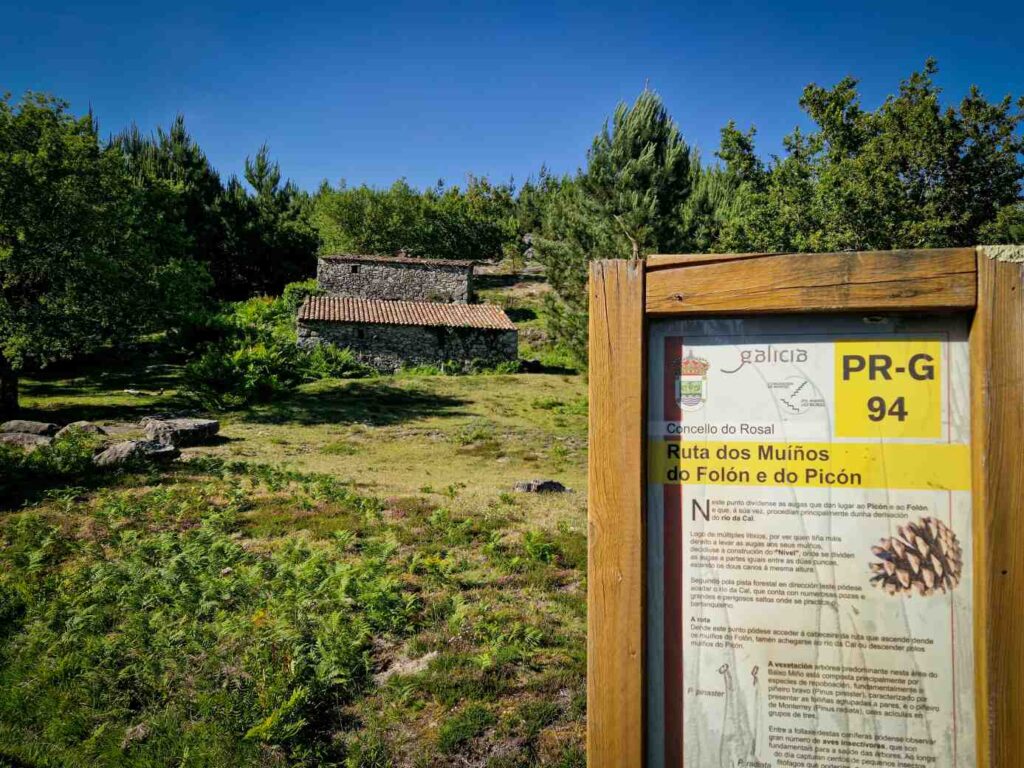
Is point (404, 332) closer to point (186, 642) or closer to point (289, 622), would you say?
point (289, 622)

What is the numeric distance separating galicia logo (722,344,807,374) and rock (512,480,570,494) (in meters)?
7.81

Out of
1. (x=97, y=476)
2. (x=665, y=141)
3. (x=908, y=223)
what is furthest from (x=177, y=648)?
(x=665, y=141)

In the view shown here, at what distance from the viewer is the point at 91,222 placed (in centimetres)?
1623

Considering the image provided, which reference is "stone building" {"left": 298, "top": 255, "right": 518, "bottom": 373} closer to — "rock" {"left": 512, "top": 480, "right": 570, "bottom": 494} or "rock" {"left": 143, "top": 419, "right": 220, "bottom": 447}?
"rock" {"left": 143, "top": 419, "right": 220, "bottom": 447}

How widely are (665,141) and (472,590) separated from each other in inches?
738

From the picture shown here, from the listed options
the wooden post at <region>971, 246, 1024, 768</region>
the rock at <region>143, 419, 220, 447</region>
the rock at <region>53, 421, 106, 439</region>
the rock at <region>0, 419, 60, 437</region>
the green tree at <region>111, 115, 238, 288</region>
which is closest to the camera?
the wooden post at <region>971, 246, 1024, 768</region>

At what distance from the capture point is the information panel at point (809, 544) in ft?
6.82

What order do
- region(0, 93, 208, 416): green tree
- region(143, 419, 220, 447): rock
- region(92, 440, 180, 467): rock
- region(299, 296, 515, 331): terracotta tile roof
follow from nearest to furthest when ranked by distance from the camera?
region(92, 440, 180, 467): rock → region(143, 419, 220, 447): rock → region(0, 93, 208, 416): green tree → region(299, 296, 515, 331): terracotta tile roof

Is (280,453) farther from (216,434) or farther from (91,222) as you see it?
(91,222)

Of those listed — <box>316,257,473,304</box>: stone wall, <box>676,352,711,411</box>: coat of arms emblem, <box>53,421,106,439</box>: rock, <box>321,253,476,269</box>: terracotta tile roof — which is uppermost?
<box>321,253,476,269</box>: terracotta tile roof

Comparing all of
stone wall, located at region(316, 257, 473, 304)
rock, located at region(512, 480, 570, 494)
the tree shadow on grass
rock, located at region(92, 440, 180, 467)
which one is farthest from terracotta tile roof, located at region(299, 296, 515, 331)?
rock, located at region(512, 480, 570, 494)

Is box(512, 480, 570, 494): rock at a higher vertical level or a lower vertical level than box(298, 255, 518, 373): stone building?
lower

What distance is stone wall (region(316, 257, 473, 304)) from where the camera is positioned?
37.2m

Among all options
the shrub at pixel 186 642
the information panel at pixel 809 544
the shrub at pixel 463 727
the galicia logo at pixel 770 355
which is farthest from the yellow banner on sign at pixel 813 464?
the shrub at pixel 186 642
